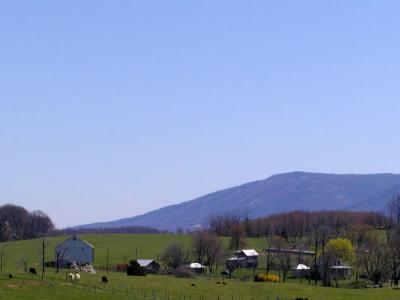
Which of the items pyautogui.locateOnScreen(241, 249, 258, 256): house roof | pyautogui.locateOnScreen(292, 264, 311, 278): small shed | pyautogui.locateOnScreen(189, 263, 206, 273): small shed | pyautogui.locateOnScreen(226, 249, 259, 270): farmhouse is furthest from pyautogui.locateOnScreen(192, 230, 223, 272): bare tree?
pyautogui.locateOnScreen(292, 264, 311, 278): small shed

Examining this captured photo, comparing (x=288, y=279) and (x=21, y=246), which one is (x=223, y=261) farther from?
(x=21, y=246)

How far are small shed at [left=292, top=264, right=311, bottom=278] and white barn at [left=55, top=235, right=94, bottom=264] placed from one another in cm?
3450

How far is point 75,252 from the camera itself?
130 m

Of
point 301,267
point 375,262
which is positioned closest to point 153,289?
point 301,267

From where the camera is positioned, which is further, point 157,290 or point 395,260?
point 395,260

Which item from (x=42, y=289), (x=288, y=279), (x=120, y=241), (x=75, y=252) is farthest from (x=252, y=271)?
(x=42, y=289)

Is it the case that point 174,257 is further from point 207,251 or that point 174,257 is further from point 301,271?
point 301,271

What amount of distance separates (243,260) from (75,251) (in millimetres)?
33831

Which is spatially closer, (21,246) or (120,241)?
(21,246)

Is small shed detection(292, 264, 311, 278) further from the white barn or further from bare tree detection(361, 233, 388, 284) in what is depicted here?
the white barn

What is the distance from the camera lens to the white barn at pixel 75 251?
5044 inches

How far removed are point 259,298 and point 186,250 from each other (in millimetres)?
71480

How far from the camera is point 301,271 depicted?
13288 centimetres

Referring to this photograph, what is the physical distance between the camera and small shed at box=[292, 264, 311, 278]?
133 metres
